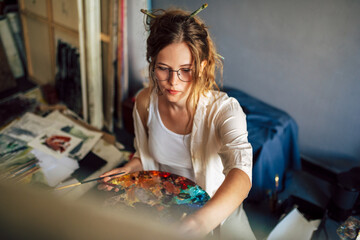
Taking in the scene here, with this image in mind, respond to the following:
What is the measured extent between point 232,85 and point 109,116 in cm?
118

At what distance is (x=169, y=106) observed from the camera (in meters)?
1.39

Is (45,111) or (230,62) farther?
(230,62)

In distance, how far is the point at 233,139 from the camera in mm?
1108

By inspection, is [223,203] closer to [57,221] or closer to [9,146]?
[57,221]

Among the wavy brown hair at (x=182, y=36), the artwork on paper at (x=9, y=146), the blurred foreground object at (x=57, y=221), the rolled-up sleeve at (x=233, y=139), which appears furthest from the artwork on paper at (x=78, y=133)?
the blurred foreground object at (x=57, y=221)

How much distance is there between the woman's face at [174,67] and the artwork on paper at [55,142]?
3.07ft

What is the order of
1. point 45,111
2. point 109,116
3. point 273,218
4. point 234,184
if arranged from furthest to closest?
1. point 109,116
2. point 45,111
3. point 273,218
4. point 234,184

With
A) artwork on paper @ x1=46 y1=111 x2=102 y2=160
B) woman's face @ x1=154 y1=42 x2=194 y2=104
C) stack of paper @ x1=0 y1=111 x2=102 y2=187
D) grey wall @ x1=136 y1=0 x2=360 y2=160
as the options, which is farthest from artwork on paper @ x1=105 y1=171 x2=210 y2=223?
grey wall @ x1=136 y1=0 x2=360 y2=160

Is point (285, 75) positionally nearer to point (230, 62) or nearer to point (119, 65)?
point (230, 62)

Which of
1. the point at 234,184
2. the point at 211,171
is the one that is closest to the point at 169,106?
the point at 211,171

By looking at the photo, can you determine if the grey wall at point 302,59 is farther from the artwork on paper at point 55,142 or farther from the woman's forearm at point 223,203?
the woman's forearm at point 223,203

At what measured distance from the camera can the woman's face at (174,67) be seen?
113cm

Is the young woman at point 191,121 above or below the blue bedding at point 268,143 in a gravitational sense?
above

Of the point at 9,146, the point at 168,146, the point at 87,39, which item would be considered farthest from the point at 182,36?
the point at 87,39
